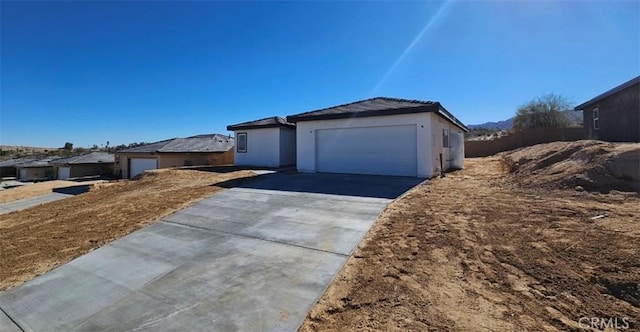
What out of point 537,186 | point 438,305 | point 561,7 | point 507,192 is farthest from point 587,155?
point 438,305

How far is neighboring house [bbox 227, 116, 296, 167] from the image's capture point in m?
17.4

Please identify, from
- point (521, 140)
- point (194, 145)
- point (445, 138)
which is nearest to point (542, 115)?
point (521, 140)

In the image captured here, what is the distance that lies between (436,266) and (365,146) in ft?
28.1

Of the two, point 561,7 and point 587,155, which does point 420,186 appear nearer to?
point 587,155

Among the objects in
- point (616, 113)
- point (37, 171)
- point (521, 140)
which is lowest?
point (37, 171)

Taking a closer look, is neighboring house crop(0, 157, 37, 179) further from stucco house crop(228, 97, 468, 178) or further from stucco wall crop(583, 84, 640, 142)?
stucco wall crop(583, 84, 640, 142)

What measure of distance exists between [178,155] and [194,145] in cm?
185

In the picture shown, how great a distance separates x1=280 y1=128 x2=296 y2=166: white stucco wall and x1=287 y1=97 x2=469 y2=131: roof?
371 centimetres

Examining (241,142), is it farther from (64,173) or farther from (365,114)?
(64,173)

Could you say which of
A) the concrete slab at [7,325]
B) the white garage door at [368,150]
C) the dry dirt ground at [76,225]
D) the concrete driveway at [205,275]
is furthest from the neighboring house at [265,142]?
the concrete slab at [7,325]

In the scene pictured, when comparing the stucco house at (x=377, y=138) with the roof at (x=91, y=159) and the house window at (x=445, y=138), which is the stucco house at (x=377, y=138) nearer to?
the house window at (x=445, y=138)

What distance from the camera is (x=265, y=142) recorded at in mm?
17938

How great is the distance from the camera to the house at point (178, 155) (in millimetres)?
25250

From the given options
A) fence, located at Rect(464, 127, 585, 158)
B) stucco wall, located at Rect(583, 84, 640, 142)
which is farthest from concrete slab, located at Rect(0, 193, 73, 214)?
fence, located at Rect(464, 127, 585, 158)
